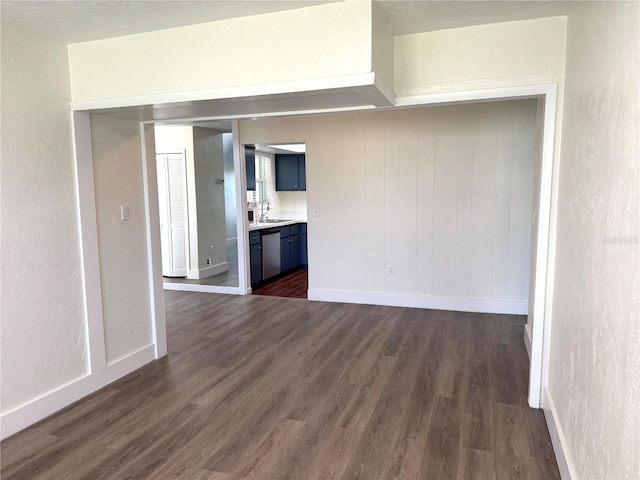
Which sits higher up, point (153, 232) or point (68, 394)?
point (153, 232)

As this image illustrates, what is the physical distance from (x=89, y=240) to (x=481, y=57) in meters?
2.83

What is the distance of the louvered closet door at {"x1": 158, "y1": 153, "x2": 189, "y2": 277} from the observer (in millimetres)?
6645

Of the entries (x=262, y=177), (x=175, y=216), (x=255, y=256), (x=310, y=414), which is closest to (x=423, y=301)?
(x=255, y=256)

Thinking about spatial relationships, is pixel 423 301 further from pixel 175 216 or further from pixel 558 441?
pixel 175 216

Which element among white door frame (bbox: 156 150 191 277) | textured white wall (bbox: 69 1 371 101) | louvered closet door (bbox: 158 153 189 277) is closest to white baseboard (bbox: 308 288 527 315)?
white door frame (bbox: 156 150 191 277)

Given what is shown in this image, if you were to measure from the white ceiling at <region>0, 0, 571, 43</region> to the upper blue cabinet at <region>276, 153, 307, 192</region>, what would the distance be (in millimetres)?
5264

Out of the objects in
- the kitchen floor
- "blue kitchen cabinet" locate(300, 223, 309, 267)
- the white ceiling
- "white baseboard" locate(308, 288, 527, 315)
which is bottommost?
the kitchen floor

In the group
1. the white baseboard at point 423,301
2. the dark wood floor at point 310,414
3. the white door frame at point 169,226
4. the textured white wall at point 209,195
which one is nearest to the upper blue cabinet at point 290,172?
the textured white wall at point 209,195

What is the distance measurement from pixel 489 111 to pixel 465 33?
7.31 feet

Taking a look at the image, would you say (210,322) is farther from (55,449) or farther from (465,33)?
(465,33)

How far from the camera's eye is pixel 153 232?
3.59 meters

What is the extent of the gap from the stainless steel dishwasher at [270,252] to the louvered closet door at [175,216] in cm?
132

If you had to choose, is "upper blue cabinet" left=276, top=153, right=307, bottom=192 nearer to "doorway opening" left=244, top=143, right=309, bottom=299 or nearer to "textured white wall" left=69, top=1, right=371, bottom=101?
"doorway opening" left=244, top=143, right=309, bottom=299

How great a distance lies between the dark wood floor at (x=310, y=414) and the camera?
7.27 feet
